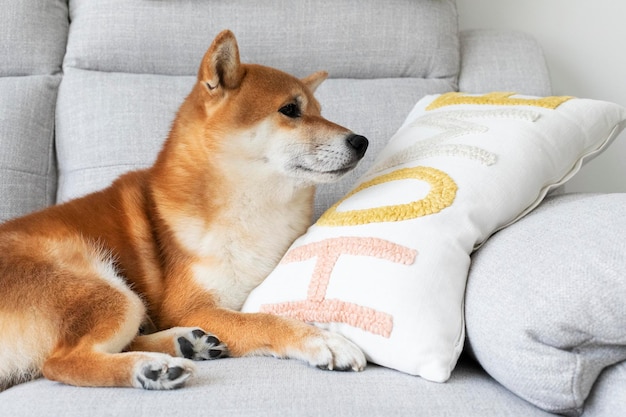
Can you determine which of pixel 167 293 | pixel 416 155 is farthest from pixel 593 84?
pixel 167 293

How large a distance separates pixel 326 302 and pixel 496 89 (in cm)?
110

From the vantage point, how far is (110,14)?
1.92 meters

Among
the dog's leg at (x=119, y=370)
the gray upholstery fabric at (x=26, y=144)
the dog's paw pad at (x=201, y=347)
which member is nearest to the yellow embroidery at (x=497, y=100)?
the dog's paw pad at (x=201, y=347)

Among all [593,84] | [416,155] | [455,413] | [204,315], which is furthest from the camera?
[593,84]

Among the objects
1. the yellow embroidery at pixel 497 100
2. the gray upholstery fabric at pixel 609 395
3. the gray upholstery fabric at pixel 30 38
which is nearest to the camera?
the gray upholstery fabric at pixel 609 395

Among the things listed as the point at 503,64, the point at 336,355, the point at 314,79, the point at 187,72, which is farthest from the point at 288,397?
the point at 503,64

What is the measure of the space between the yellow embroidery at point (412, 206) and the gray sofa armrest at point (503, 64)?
780 mm

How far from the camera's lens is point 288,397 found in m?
0.97

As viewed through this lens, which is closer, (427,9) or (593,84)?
(427,9)

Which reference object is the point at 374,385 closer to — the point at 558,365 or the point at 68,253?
the point at 558,365

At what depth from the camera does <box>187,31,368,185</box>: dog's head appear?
53.9 inches

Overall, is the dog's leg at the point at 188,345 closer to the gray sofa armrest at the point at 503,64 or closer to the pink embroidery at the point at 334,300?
the pink embroidery at the point at 334,300

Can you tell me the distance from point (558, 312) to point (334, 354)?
37 cm

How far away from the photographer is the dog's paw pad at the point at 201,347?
1229 mm
